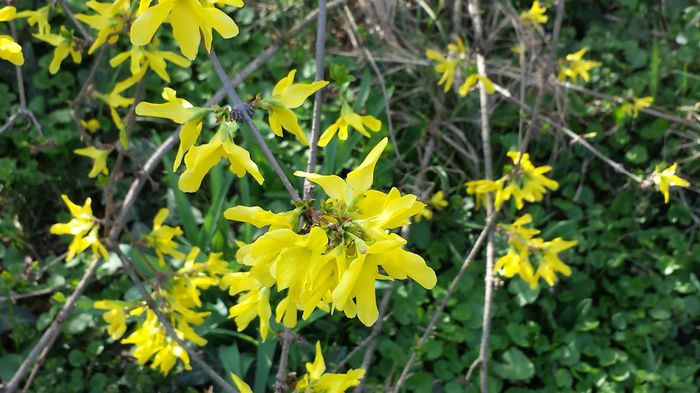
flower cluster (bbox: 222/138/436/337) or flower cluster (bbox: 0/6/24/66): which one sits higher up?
flower cluster (bbox: 0/6/24/66)

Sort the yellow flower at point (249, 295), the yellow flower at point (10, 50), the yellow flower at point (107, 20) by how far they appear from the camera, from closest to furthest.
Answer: the yellow flower at point (10, 50), the yellow flower at point (249, 295), the yellow flower at point (107, 20)

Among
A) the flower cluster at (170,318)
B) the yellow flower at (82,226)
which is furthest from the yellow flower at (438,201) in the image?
the yellow flower at (82,226)

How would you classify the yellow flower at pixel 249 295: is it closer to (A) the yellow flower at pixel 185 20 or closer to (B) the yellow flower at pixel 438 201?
(A) the yellow flower at pixel 185 20

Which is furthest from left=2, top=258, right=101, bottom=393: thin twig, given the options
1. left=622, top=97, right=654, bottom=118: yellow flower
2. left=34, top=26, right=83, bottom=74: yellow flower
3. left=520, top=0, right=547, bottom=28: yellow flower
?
left=622, top=97, right=654, bottom=118: yellow flower

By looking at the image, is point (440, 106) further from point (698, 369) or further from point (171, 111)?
point (171, 111)

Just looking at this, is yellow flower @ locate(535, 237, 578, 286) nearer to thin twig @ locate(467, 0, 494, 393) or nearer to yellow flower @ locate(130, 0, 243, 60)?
thin twig @ locate(467, 0, 494, 393)
